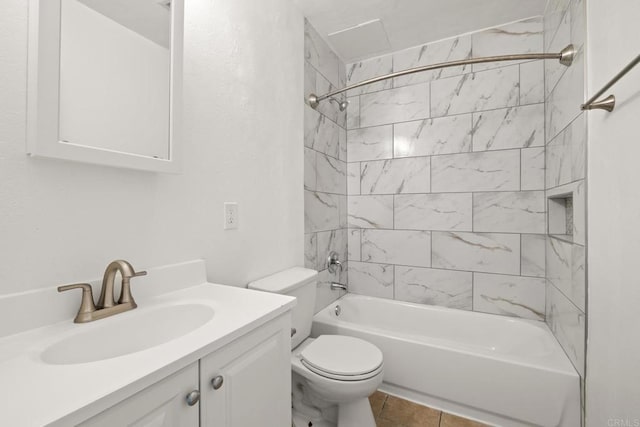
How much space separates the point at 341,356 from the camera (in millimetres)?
1416

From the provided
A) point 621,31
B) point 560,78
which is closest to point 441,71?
point 560,78

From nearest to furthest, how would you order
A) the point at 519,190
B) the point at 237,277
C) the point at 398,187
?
the point at 237,277
the point at 519,190
the point at 398,187

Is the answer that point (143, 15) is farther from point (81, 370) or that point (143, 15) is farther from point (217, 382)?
point (217, 382)

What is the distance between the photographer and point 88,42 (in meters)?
0.81

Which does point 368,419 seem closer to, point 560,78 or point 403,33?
point 560,78

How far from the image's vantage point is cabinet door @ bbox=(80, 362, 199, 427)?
19.1 inches

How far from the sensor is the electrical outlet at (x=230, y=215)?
51.1 inches

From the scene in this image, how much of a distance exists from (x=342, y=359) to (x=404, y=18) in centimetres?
224

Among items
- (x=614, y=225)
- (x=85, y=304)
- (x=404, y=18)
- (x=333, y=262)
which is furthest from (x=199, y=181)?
(x=404, y=18)

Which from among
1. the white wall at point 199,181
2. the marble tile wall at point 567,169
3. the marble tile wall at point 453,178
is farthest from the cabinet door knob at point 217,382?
the marble tile wall at point 453,178

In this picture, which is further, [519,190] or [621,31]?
[519,190]

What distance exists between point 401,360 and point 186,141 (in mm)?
1702

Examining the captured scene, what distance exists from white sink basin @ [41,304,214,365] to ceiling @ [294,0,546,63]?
196cm

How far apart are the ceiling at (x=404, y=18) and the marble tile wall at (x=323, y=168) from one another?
0.51ft
